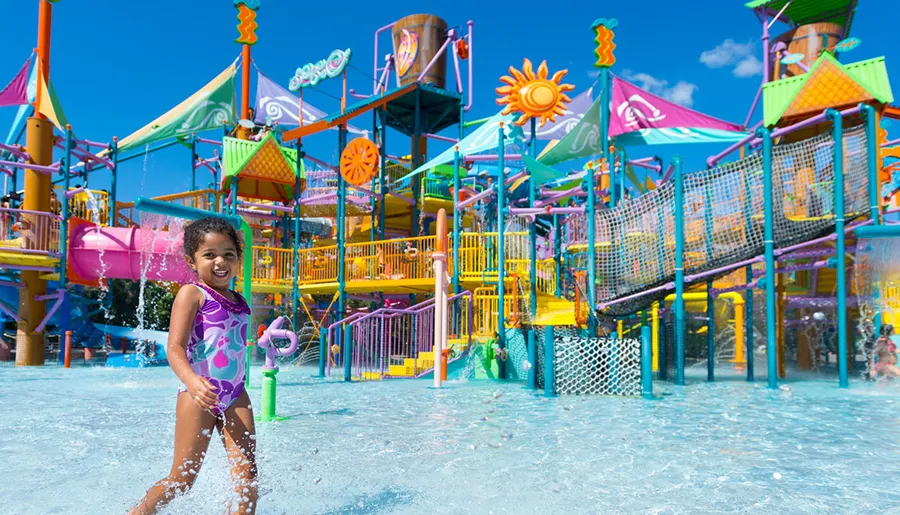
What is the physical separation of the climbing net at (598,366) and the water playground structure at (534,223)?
0.03 metres

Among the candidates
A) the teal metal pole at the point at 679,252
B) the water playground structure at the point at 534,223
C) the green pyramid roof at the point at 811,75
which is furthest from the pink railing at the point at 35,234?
the green pyramid roof at the point at 811,75

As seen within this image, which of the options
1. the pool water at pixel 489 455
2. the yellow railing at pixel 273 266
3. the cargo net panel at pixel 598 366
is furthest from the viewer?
the yellow railing at pixel 273 266

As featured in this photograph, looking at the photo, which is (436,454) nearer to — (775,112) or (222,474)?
(222,474)

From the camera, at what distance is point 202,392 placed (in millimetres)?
2705

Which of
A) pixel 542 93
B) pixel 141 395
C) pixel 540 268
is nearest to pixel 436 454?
pixel 141 395

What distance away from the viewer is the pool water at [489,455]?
3.73 m

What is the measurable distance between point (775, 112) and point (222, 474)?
10520mm

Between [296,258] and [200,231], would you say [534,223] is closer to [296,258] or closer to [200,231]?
[296,258]

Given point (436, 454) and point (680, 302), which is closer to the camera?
point (436, 454)

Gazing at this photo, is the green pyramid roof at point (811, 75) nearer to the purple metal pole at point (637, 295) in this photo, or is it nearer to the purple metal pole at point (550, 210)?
the purple metal pole at point (637, 295)

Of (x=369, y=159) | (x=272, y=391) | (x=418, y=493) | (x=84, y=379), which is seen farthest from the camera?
(x=369, y=159)

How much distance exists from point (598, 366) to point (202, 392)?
304 inches

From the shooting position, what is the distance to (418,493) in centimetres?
390

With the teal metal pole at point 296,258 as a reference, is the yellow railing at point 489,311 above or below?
below
